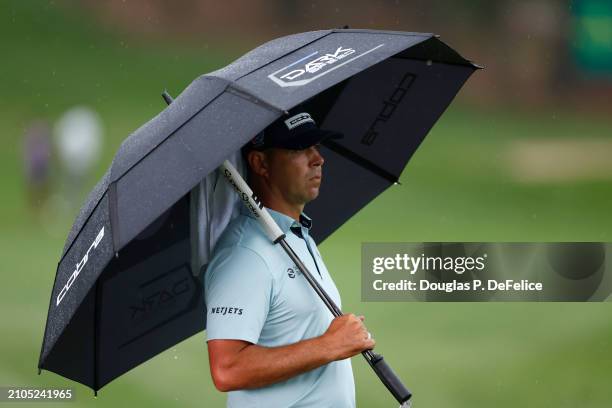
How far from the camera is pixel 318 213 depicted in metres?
4.10

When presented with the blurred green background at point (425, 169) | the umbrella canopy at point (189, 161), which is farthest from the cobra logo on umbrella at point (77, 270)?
the blurred green background at point (425, 169)

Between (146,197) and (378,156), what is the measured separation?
55.3 inches

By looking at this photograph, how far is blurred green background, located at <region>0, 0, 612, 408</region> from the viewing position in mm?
6730

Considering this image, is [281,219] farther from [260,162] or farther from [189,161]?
[189,161]

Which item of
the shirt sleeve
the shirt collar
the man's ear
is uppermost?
the man's ear

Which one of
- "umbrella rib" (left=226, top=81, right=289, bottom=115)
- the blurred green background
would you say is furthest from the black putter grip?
the blurred green background

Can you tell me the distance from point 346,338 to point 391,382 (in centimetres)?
21

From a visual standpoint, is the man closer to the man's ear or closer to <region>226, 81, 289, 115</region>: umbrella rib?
the man's ear

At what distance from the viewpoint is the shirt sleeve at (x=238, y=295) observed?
3.11 m

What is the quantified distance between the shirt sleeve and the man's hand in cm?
19

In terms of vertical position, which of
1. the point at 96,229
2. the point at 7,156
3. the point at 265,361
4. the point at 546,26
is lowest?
the point at 265,361

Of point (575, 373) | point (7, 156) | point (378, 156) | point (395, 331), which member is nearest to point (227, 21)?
point (7, 156)

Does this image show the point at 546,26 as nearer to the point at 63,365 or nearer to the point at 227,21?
the point at 227,21

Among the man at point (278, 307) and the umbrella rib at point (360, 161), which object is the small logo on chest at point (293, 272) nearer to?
the man at point (278, 307)
